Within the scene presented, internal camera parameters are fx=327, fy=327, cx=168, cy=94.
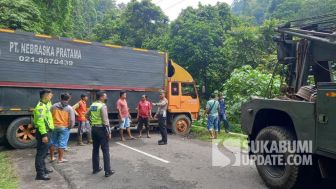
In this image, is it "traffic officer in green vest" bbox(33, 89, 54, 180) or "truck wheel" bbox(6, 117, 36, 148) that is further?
"truck wheel" bbox(6, 117, 36, 148)

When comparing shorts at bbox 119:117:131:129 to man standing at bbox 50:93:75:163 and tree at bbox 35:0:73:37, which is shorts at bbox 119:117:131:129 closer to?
man standing at bbox 50:93:75:163

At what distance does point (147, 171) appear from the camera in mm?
6672

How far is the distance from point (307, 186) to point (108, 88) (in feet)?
24.2

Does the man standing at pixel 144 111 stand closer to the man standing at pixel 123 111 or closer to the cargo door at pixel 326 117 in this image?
the man standing at pixel 123 111

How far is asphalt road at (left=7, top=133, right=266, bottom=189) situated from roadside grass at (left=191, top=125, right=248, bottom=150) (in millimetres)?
1169

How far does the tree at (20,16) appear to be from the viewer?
14656mm

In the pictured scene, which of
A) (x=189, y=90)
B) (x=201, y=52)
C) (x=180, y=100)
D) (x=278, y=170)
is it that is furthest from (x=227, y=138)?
(x=201, y=52)

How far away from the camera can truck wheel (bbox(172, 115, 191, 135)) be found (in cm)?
1262

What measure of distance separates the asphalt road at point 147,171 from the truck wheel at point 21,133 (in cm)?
31

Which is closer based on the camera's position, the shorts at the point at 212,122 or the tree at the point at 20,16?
the shorts at the point at 212,122

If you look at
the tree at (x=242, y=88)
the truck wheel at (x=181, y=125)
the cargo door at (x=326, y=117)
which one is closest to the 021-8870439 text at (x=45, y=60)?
the truck wheel at (x=181, y=125)

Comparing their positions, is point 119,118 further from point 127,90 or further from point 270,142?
point 270,142

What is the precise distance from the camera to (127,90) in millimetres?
11625

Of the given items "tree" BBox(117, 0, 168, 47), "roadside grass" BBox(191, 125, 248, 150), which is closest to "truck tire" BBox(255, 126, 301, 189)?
"roadside grass" BBox(191, 125, 248, 150)
